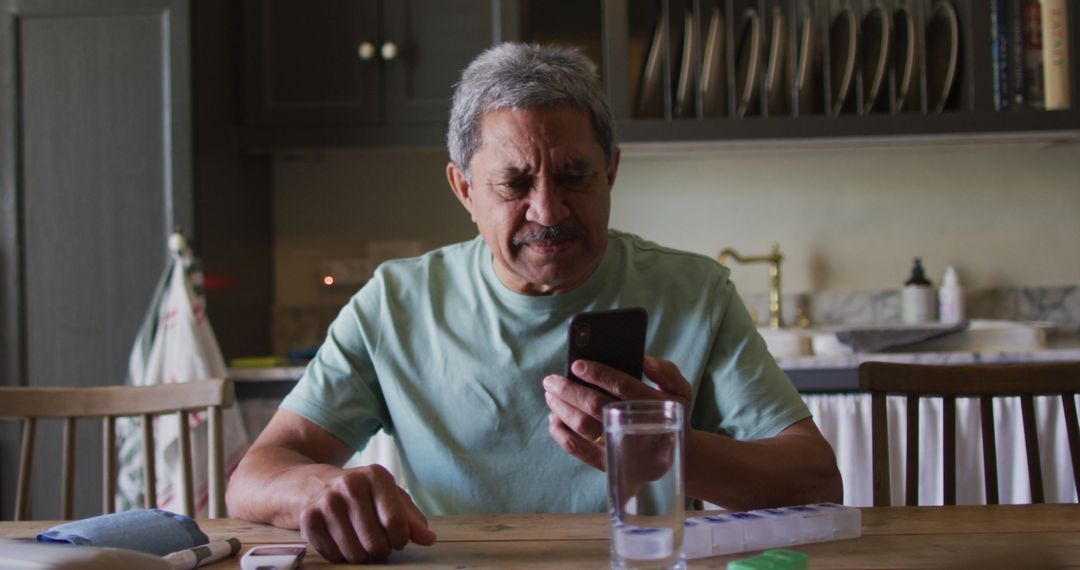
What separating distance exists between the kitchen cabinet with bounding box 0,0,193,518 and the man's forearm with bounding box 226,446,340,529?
126 centimetres

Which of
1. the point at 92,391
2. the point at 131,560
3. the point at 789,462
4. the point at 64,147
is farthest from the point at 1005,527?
the point at 64,147

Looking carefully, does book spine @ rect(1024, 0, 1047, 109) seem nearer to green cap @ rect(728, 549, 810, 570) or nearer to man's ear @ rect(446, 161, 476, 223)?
man's ear @ rect(446, 161, 476, 223)

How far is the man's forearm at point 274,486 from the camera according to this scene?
3.22 feet

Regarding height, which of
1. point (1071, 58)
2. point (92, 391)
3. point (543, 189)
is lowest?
point (92, 391)

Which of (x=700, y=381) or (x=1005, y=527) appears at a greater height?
(x=700, y=381)

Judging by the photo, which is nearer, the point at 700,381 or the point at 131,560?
the point at 131,560

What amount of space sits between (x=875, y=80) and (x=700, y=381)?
1430 mm

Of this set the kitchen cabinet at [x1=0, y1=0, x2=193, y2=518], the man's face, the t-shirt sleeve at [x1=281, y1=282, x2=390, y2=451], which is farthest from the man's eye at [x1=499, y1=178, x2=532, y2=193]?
the kitchen cabinet at [x1=0, y1=0, x2=193, y2=518]

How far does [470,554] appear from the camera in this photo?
0.88 metres

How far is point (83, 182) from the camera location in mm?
2244

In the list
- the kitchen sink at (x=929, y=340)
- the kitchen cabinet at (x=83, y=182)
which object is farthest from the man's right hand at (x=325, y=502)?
the kitchen sink at (x=929, y=340)

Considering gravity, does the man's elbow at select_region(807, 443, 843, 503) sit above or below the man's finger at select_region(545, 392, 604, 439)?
below

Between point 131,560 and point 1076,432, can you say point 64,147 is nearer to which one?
point 131,560

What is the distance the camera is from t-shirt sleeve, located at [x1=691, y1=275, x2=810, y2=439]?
1.18m
